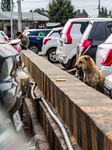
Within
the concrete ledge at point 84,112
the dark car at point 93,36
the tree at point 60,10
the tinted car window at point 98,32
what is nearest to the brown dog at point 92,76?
the concrete ledge at point 84,112

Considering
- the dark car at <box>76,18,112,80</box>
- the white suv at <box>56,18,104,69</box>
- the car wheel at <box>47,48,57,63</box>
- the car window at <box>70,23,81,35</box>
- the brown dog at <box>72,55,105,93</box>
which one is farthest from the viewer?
the car wheel at <box>47,48,57,63</box>

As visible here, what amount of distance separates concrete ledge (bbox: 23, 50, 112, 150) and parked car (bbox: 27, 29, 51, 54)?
19.7 metres

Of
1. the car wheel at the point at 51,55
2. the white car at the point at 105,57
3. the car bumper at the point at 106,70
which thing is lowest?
the car wheel at the point at 51,55

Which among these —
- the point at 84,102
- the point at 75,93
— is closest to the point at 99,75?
the point at 75,93

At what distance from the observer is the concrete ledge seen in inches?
123

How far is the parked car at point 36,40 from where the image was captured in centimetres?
2534

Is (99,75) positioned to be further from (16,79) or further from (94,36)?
(16,79)

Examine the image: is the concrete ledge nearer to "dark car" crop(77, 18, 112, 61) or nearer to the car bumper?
the car bumper

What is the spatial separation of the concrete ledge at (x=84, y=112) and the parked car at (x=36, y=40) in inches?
777

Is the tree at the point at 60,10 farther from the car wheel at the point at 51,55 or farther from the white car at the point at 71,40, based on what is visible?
the white car at the point at 71,40

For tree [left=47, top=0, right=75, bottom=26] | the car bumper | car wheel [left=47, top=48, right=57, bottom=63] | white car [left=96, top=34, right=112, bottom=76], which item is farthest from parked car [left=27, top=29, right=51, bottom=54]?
tree [left=47, top=0, right=75, bottom=26]

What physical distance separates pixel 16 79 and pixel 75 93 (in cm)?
144

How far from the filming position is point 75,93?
4613 mm

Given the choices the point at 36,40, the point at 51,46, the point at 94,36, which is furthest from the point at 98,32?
the point at 36,40
